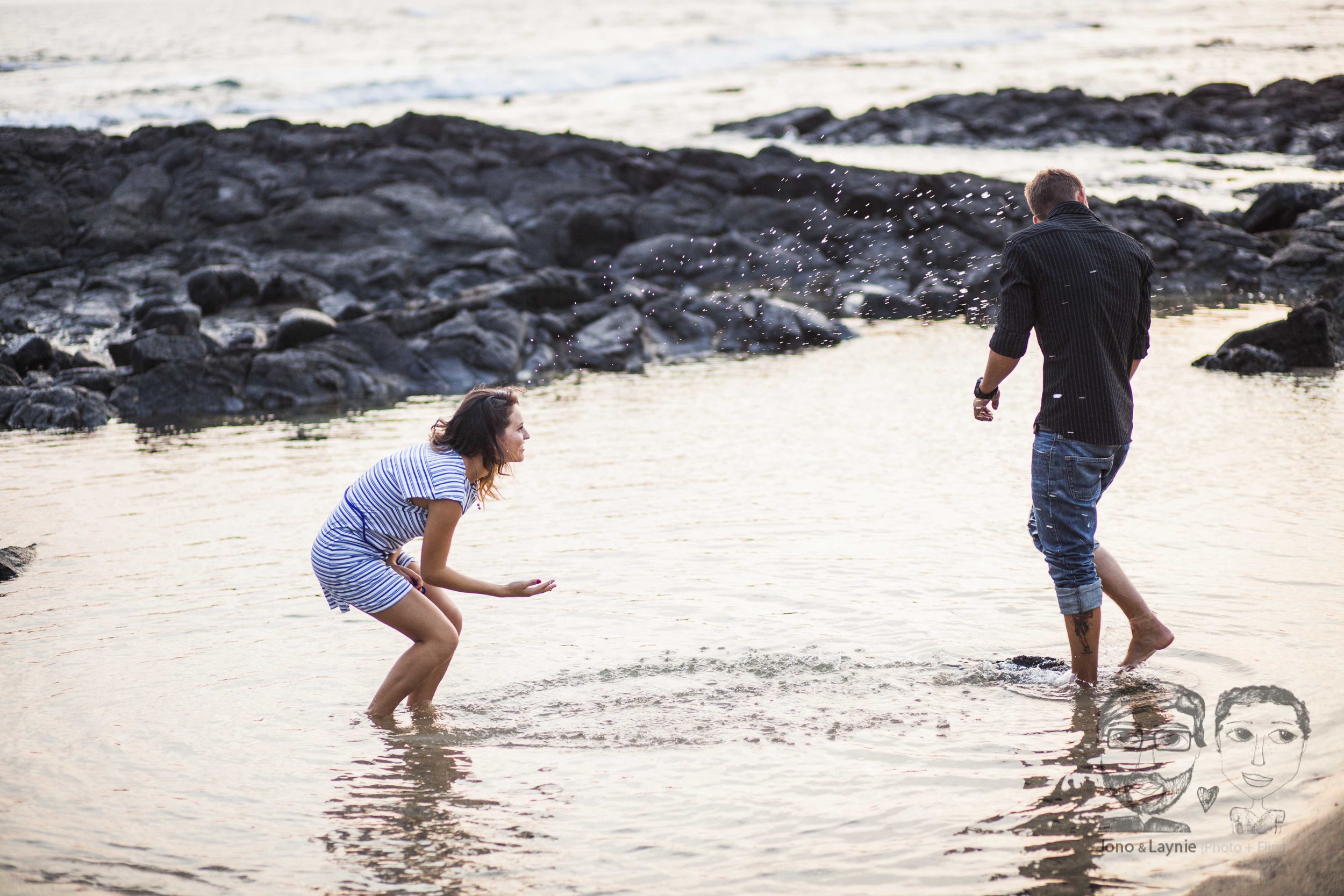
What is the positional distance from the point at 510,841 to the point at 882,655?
2.44 m

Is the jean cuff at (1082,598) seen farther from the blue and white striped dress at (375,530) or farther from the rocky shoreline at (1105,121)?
the rocky shoreline at (1105,121)

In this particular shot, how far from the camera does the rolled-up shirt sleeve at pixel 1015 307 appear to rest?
16.5ft

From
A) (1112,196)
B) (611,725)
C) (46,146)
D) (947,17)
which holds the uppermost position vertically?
(947,17)

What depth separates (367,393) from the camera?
15.5 metres

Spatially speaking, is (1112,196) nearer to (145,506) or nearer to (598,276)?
(598,276)

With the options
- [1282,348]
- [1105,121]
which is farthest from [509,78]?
[1282,348]

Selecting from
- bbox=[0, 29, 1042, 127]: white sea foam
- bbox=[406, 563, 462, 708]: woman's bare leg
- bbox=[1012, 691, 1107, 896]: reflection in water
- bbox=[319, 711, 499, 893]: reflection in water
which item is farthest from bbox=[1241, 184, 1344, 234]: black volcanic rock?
bbox=[0, 29, 1042, 127]: white sea foam

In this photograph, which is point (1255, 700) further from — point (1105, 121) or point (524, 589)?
point (1105, 121)

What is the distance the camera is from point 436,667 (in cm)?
552

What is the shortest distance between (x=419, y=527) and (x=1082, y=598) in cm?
300

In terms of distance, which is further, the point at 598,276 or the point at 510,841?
the point at 598,276

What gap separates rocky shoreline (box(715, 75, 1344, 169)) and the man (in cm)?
3569

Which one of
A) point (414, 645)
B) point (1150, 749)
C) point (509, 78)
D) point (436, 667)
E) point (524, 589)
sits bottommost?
point (1150, 749)

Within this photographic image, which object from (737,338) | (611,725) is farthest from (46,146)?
(611,725)
